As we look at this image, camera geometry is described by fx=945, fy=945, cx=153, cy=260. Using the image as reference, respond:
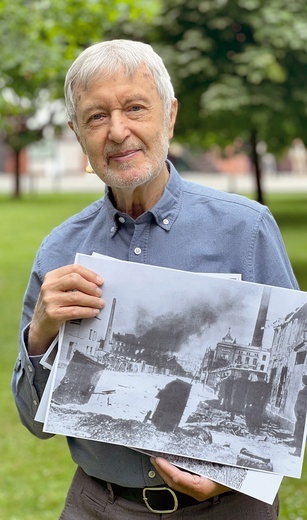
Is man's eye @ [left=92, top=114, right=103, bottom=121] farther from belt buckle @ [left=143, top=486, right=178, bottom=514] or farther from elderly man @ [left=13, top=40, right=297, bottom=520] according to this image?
belt buckle @ [left=143, top=486, right=178, bottom=514]

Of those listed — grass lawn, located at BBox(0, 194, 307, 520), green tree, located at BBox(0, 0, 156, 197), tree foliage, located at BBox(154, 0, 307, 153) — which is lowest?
grass lawn, located at BBox(0, 194, 307, 520)

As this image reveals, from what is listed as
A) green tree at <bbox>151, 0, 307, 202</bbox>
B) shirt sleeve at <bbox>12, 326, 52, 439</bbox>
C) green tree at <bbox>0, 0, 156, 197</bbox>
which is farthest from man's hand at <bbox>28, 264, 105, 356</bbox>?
green tree at <bbox>151, 0, 307, 202</bbox>

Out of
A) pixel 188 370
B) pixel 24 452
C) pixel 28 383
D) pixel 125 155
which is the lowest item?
pixel 24 452

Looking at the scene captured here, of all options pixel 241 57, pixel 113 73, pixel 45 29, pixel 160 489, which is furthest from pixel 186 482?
pixel 241 57

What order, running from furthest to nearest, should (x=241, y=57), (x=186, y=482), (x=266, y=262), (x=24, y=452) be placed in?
(x=241, y=57) → (x=24, y=452) → (x=266, y=262) → (x=186, y=482)

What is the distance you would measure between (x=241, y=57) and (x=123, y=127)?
9.38m

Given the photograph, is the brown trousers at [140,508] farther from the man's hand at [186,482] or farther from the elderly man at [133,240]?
the man's hand at [186,482]

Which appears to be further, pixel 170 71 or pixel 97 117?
pixel 170 71

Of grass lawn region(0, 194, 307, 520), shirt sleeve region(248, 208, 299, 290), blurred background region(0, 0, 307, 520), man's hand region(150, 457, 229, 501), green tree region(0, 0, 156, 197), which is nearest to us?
man's hand region(150, 457, 229, 501)

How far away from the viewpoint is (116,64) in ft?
6.90

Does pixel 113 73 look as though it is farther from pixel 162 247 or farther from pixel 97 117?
pixel 162 247

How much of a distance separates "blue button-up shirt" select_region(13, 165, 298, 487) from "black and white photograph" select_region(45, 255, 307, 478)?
0.34 feet

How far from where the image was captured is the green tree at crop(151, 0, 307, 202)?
1105 cm

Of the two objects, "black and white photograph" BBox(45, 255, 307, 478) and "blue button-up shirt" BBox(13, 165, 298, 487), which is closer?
"black and white photograph" BBox(45, 255, 307, 478)
